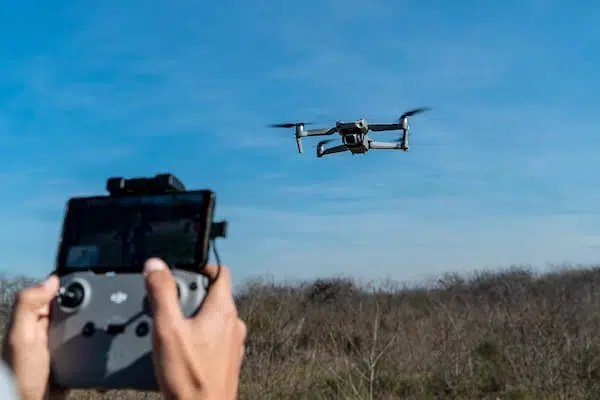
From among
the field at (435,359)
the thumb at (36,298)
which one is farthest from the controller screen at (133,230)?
the field at (435,359)

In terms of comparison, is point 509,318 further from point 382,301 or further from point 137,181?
point 137,181

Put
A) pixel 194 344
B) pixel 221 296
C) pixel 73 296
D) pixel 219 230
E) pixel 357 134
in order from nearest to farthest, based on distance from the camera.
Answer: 1. pixel 194 344
2. pixel 221 296
3. pixel 73 296
4. pixel 219 230
5. pixel 357 134

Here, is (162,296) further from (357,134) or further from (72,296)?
(357,134)

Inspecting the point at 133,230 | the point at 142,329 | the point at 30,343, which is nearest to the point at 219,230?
the point at 133,230

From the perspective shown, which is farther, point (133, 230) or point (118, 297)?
point (133, 230)

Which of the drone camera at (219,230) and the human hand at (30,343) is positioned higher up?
the drone camera at (219,230)

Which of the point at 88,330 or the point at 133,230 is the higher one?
the point at 133,230

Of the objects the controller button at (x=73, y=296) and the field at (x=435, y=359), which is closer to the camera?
the controller button at (x=73, y=296)

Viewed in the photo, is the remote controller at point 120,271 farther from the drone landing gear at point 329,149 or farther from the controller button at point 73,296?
the drone landing gear at point 329,149

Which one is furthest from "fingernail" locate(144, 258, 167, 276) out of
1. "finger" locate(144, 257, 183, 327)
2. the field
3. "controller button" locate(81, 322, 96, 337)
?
the field
